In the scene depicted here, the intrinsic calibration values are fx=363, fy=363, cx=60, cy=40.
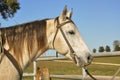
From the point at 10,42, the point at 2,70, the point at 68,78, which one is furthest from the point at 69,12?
the point at 68,78

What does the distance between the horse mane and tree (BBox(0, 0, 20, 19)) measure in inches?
859

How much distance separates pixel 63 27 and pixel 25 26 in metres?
0.46

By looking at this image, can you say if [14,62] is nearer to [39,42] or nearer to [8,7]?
[39,42]

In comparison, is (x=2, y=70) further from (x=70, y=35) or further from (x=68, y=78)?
(x=68, y=78)

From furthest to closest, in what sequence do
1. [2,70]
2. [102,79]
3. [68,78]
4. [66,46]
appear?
[68,78] < [102,79] < [66,46] < [2,70]

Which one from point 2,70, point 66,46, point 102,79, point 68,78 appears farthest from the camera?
point 68,78

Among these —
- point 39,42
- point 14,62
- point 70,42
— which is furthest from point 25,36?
point 70,42

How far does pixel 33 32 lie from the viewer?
14.1 feet

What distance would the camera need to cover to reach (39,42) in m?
4.30

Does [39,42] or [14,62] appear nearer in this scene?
[14,62]

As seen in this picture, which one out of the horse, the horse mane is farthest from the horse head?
the horse mane

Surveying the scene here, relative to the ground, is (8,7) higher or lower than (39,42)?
higher

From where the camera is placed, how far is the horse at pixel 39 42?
13.6 feet

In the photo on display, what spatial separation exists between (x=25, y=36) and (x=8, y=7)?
2355 centimetres
